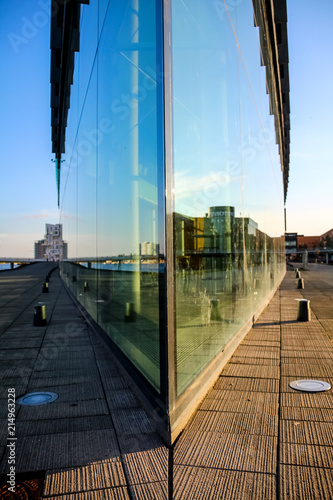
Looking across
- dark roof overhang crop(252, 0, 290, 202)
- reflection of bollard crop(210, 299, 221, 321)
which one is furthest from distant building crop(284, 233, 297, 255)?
reflection of bollard crop(210, 299, 221, 321)

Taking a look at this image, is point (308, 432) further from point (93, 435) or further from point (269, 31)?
point (269, 31)

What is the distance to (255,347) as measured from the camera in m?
6.21

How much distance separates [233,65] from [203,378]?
15.5ft

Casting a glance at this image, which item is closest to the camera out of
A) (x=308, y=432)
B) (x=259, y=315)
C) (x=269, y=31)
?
(x=308, y=432)

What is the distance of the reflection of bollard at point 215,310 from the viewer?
477cm

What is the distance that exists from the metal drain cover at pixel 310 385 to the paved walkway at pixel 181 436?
0.33 feet

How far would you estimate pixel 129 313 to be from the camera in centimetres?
491

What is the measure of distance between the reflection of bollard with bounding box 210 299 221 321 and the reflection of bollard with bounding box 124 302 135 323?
2.97 feet

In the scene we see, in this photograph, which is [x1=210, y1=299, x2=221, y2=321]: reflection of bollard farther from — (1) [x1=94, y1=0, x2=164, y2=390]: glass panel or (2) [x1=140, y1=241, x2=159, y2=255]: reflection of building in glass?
(2) [x1=140, y1=241, x2=159, y2=255]: reflection of building in glass

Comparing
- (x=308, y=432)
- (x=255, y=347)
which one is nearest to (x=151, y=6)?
(x=308, y=432)

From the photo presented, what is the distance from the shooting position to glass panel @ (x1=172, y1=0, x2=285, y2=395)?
3.70 meters
